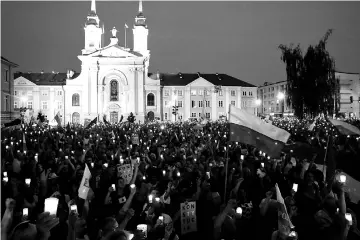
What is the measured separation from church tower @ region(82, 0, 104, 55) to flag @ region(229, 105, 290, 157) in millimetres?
67062

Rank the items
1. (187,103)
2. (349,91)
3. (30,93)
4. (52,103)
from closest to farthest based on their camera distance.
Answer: (52,103), (30,93), (187,103), (349,91)

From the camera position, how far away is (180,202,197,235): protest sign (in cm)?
676

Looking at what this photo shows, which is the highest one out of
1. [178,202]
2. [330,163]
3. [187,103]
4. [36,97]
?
[36,97]

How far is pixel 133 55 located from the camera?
2672 inches

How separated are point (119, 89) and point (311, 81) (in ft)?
129

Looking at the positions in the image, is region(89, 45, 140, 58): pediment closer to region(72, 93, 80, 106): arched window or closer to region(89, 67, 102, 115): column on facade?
region(89, 67, 102, 115): column on facade

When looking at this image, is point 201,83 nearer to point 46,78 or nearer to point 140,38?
point 140,38

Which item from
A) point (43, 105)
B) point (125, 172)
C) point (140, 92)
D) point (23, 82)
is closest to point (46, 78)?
point (23, 82)

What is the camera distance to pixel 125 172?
1016cm

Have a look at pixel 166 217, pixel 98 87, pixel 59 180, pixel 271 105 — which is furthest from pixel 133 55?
pixel 166 217

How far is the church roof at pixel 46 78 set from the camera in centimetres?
7381

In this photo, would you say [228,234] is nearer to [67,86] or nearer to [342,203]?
[342,203]

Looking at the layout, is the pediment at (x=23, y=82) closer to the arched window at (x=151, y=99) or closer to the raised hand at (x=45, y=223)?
the arched window at (x=151, y=99)

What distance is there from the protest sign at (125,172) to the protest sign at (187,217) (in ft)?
11.9
